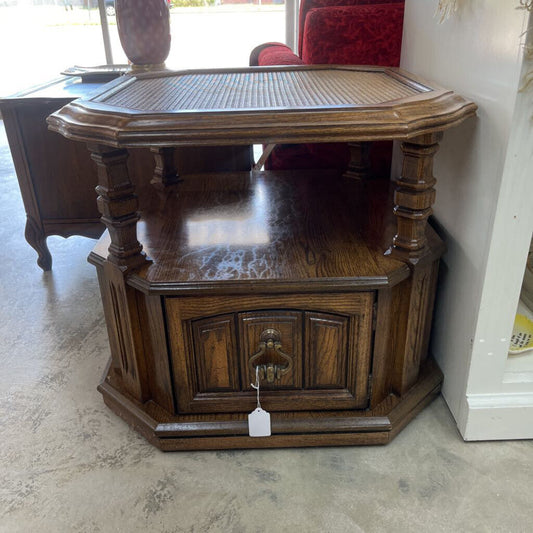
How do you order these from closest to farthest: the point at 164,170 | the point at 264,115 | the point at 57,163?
the point at 264,115, the point at 164,170, the point at 57,163

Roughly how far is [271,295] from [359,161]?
0.67 meters

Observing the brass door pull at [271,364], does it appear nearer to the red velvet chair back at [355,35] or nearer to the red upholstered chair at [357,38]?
the red upholstered chair at [357,38]

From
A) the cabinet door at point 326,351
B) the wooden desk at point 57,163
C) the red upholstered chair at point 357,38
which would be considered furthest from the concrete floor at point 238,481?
the red upholstered chair at point 357,38

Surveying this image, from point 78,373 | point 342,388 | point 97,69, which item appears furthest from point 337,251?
point 97,69

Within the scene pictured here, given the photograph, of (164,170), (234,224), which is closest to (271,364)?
(234,224)

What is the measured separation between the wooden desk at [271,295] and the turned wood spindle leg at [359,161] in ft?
0.81

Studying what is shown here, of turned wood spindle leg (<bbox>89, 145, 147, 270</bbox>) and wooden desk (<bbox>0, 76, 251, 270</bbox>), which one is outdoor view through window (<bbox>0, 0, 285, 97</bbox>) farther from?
turned wood spindle leg (<bbox>89, 145, 147, 270</bbox>)

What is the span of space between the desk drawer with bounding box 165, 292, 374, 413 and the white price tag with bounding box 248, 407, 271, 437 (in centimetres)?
5

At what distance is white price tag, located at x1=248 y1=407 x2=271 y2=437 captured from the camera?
1126mm

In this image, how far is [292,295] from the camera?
1.08m

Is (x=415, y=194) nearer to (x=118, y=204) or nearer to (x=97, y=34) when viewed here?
(x=118, y=204)

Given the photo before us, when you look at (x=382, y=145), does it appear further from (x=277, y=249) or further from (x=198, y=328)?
(x=198, y=328)

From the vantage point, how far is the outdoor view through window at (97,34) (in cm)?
441

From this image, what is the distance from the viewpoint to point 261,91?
1.15m
